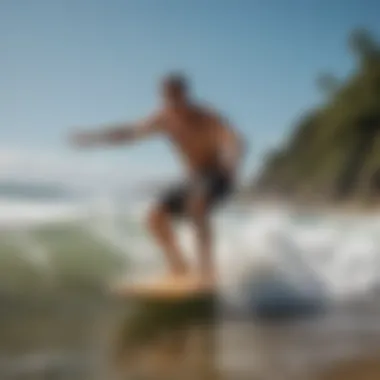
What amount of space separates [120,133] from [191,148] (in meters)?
0.12

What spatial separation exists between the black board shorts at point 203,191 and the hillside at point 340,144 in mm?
71

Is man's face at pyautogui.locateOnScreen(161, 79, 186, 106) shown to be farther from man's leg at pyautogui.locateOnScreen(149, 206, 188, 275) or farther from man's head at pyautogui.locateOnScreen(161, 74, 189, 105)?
man's leg at pyautogui.locateOnScreen(149, 206, 188, 275)

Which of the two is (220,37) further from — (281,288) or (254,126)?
(281,288)

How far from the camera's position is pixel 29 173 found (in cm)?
130

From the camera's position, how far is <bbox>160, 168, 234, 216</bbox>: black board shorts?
1320 mm

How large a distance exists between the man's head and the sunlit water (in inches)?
7.1

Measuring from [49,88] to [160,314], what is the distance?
0.40m

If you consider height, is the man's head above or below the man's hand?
above

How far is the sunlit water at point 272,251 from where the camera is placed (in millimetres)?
1297

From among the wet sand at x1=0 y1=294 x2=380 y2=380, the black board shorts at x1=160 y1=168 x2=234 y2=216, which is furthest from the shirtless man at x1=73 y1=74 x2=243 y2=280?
the wet sand at x1=0 y1=294 x2=380 y2=380

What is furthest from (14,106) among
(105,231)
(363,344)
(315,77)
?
(363,344)

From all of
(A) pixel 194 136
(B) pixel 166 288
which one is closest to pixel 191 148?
(A) pixel 194 136

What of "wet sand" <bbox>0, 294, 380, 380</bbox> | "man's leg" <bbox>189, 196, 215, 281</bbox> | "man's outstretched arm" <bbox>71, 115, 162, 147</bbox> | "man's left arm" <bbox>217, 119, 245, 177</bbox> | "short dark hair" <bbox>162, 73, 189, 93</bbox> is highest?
"short dark hair" <bbox>162, 73, 189, 93</bbox>

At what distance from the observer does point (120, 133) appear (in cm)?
133
